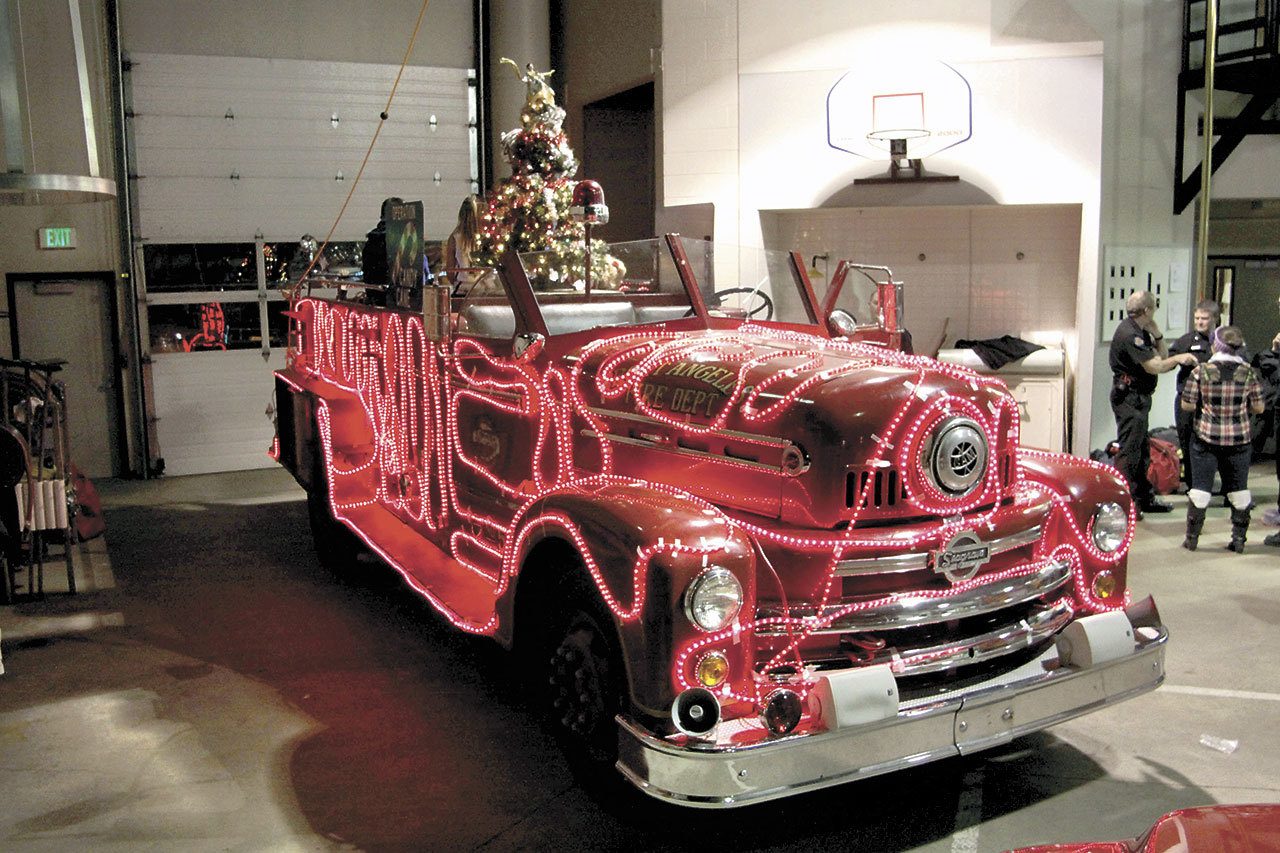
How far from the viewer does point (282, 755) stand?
4.41m

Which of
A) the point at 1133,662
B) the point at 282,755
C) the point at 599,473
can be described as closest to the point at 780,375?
the point at 599,473

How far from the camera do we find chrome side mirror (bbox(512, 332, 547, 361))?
4660 mm

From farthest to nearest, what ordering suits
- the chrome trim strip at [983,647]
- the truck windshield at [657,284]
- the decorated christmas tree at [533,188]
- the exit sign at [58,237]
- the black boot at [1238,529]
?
the exit sign at [58,237], the decorated christmas tree at [533,188], the black boot at [1238,529], the truck windshield at [657,284], the chrome trim strip at [983,647]

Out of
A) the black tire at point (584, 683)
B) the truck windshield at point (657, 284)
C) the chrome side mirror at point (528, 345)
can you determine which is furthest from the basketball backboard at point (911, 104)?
the black tire at point (584, 683)

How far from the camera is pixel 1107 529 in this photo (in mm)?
4285

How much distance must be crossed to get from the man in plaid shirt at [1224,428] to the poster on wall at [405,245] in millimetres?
5130

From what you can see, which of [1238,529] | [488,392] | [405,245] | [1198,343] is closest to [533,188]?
[405,245]

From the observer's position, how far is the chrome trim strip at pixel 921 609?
3588mm

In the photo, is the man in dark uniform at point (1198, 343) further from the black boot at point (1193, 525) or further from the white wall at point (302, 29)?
the white wall at point (302, 29)

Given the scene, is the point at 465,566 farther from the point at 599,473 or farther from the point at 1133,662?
the point at 1133,662

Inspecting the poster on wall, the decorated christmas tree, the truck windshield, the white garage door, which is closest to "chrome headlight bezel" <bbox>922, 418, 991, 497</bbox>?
the truck windshield

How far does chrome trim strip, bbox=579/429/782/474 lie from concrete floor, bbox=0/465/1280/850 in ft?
3.99

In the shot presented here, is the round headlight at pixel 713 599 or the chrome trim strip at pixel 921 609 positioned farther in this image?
the chrome trim strip at pixel 921 609

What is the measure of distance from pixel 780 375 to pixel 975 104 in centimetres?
635
